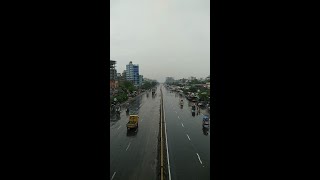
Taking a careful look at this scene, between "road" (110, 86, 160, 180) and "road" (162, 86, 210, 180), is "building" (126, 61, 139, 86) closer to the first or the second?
"road" (162, 86, 210, 180)

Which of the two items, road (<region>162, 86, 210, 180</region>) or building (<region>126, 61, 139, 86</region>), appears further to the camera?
building (<region>126, 61, 139, 86</region>)

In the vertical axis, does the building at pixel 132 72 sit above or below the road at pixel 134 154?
above

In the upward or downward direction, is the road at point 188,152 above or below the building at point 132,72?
below

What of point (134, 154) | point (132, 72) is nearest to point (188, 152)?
point (134, 154)

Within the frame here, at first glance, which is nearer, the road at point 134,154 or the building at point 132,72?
the road at point 134,154

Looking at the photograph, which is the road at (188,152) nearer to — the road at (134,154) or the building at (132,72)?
the road at (134,154)

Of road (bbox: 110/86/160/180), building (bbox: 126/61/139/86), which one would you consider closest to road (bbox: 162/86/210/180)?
road (bbox: 110/86/160/180)

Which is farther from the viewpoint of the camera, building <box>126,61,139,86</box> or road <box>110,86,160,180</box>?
building <box>126,61,139,86</box>

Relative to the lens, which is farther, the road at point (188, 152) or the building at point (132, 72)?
the building at point (132, 72)

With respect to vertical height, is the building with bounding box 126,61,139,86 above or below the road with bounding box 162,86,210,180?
above

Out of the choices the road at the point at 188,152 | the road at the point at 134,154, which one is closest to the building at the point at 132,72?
the road at the point at 188,152
